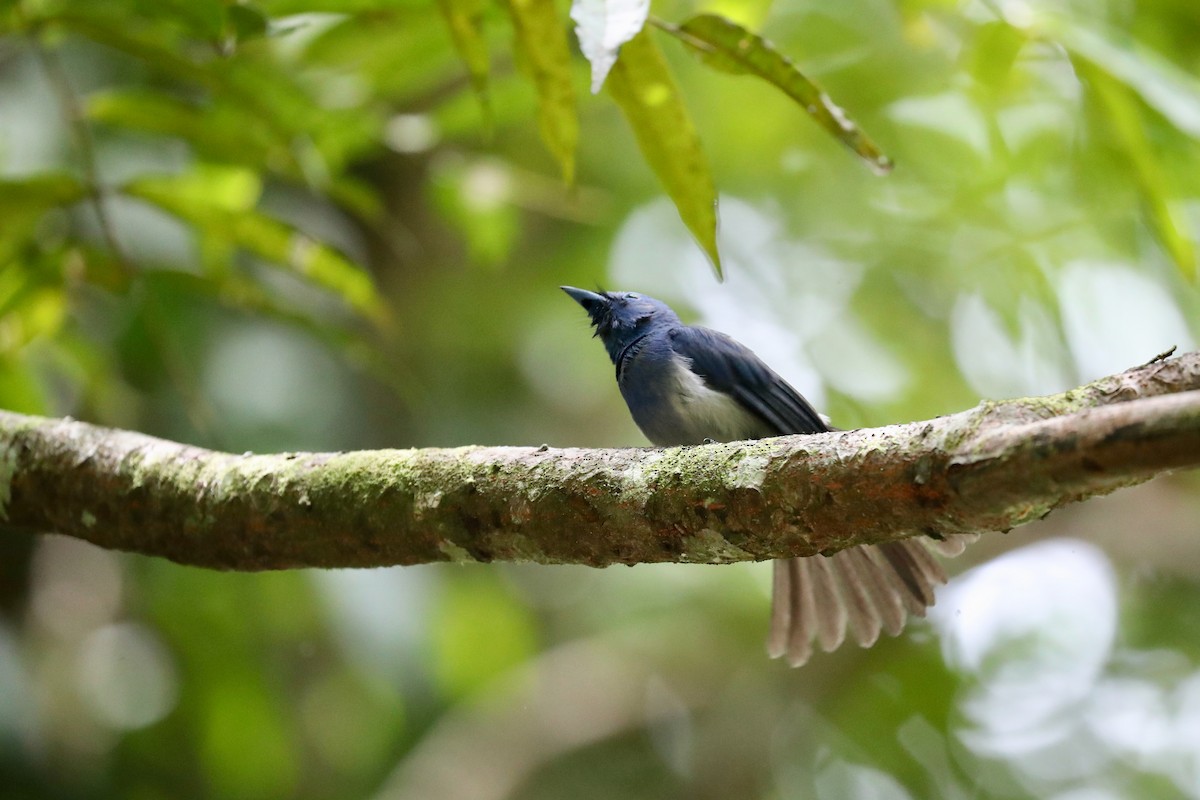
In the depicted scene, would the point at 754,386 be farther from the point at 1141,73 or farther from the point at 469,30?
the point at 469,30

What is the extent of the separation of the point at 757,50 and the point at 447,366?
4.04 meters

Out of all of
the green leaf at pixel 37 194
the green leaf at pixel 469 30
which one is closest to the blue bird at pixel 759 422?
the green leaf at pixel 469 30

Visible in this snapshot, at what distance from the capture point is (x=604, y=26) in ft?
5.47

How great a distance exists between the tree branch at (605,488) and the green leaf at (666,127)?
0.45 metres

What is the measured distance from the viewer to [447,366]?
5.79 m

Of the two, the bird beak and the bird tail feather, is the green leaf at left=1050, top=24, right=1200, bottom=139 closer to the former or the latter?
the bird tail feather

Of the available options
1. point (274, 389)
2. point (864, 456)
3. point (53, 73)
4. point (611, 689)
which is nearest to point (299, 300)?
point (274, 389)

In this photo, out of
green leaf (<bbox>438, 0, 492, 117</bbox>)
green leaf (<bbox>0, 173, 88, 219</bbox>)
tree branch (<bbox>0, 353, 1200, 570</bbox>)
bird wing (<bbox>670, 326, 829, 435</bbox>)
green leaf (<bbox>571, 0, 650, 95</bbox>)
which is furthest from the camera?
bird wing (<bbox>670, 326, 829, 435</bbox>)

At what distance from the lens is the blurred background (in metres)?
2.90

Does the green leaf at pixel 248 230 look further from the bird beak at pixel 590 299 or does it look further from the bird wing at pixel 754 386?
the bird wing at pixel 754 386

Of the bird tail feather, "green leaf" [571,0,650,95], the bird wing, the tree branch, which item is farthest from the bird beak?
"green leaf" [571,0,650,95]

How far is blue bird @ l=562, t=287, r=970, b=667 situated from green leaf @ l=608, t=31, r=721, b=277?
2.61ft

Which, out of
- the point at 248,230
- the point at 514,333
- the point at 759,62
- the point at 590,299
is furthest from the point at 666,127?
the point at 514,333

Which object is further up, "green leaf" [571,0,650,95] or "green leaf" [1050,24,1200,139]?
"green leaf" [571,0,650,95]
